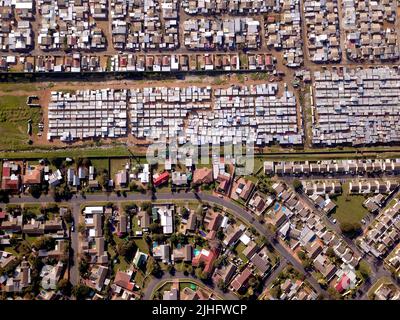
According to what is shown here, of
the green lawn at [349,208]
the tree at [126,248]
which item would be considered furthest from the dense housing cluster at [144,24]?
A: the green lawn at [349,208]

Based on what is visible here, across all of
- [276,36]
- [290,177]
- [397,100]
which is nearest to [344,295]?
[290,177]

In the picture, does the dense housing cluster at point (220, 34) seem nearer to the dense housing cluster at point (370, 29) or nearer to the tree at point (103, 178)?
the dense housing cluster at point (370, 29)

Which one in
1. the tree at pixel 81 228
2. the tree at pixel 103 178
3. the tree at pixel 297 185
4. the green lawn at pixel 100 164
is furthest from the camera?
the tree at pixel 297 185

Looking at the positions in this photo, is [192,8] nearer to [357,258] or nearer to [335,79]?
[335,79]

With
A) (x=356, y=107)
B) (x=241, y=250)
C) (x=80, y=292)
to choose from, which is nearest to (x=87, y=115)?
(x=80, y=292)

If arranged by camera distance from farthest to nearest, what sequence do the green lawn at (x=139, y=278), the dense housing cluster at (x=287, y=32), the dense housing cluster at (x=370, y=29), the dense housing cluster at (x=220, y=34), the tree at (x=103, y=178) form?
the dense housing cluster at (x=370, y=29)
the dense housing cluster at (x=287, y=32)
the dense housing cluster at (x=220, y=34)
the tree at (x=103, y=178)
the green lawn at (x=139, y=278)

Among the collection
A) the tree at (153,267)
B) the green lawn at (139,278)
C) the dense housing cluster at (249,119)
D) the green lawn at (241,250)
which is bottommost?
the green lawn at (139,278)

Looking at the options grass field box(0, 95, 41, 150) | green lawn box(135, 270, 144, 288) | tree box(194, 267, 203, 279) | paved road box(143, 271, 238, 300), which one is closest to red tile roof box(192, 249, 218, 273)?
tree box(194, 267, 203, 279)
